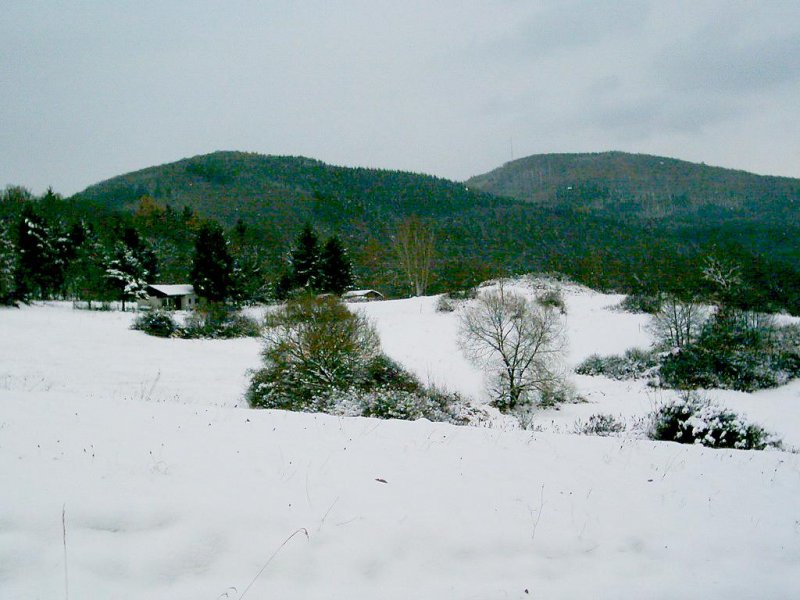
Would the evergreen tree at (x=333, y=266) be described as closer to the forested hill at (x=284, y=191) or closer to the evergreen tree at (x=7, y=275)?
the evergreen tree at (x=7, y=275)

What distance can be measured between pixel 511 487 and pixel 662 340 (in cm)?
2250

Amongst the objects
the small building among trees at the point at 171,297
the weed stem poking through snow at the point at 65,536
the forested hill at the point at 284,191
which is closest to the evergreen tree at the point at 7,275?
the small building among trees at the point at 171,297

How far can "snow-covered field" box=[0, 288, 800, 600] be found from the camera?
3014mm

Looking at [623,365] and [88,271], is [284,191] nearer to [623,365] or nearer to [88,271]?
[88,271]

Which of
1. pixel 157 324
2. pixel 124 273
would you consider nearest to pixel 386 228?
pixel 124 273

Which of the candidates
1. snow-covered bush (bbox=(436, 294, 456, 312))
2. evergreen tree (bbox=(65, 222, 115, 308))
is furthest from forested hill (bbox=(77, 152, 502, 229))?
snow-covered bush (bbox=(436, 294, 456, 312))

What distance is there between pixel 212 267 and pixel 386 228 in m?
56.9

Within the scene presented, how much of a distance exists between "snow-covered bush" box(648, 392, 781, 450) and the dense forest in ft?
62.2

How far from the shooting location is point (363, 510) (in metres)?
3.78

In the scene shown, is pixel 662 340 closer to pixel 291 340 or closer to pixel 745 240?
pixel 291 340

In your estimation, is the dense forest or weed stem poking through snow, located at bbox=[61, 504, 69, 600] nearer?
weed stem poking through snow, located at bbox=[61, 504, 69, 600]

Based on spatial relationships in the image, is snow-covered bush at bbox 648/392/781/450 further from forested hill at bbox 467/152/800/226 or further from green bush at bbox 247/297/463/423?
forested hill at bbox 467/152/800/226

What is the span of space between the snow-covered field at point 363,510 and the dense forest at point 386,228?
24.9 meters

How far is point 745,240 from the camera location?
74375mm
